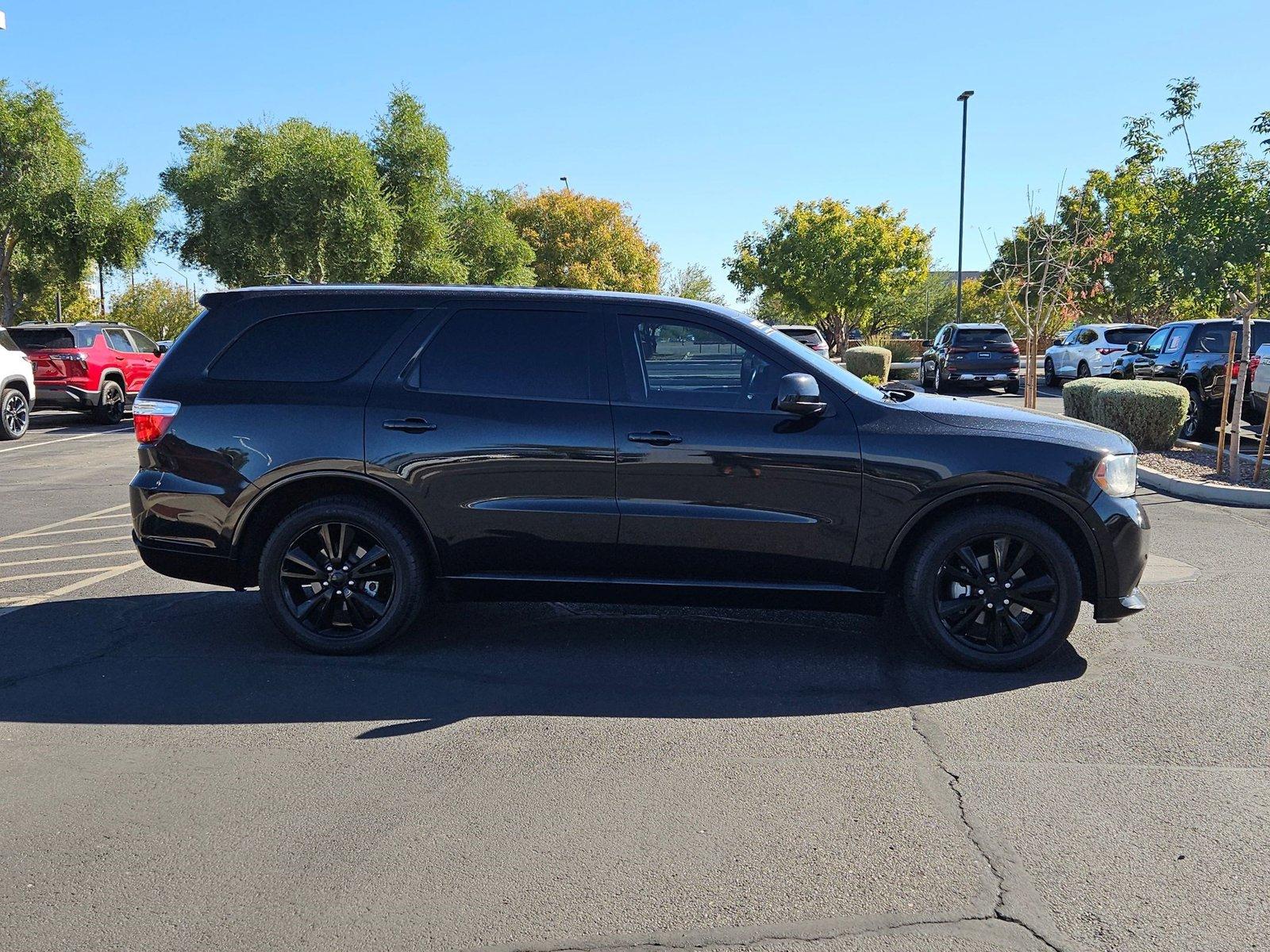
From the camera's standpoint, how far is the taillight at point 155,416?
18.8 feet

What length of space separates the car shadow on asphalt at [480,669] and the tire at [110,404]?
1481 centimetres

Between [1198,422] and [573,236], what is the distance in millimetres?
48364

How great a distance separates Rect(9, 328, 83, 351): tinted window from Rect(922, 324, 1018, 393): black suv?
20.1m

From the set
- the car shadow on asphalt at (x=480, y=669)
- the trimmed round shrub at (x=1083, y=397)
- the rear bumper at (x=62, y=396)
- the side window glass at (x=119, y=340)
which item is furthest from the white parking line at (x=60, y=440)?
the trimmed round shrub at (x=1083, y=397)

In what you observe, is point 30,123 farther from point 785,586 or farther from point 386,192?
point 785,586

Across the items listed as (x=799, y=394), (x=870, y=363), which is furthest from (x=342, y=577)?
(x=870, y=363)

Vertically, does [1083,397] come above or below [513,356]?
below

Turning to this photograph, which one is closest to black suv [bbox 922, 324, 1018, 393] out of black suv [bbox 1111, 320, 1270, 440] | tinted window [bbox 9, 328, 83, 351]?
black suv [bbox 1111, 320, 1270, 440]

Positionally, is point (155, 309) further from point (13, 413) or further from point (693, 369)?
point (693, 369)

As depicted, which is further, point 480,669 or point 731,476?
point 480,669

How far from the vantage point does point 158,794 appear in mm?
4031

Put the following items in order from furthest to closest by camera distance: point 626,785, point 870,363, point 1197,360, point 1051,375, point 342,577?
point 870,363 < point 1051,375 < point 1197,360 < point 342,577 < point 626,785

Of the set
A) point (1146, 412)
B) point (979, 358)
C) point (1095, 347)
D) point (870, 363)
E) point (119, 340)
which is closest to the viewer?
point (1146, 412)

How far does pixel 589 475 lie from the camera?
5461 mm
